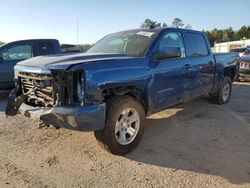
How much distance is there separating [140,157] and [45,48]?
6.34m

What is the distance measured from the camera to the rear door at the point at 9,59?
8.85 meters

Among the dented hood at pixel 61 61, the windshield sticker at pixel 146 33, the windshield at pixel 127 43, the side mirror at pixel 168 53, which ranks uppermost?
the windshield sticker at pixel 146 33

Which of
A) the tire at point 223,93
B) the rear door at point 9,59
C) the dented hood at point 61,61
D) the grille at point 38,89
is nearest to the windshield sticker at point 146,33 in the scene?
the dented hood at point 61,61

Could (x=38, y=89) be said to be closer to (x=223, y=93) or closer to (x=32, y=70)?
(x=32, y=70)

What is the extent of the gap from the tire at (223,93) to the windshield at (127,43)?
129 inches

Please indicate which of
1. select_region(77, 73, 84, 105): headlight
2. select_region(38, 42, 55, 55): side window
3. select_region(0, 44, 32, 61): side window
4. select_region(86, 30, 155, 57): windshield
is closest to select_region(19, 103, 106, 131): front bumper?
select_region(77, 73, 84, 105): headlight

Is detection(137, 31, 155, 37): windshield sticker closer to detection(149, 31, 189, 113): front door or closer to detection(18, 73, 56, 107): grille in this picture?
detection(149, 31, 189, 113): front door

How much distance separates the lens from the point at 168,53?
16.7ft

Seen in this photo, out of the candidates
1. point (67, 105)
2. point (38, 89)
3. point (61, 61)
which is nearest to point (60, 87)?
point (67, 105)

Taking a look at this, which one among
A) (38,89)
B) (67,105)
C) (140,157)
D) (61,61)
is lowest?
(140,157)

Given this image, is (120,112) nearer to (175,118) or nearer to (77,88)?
(77,88)

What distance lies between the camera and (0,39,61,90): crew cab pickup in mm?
8867

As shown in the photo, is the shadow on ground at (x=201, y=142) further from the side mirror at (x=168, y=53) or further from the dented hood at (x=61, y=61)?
the dented hood at (x=61, y=61)

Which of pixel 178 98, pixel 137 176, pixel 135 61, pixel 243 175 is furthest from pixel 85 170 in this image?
pixel 178 98
